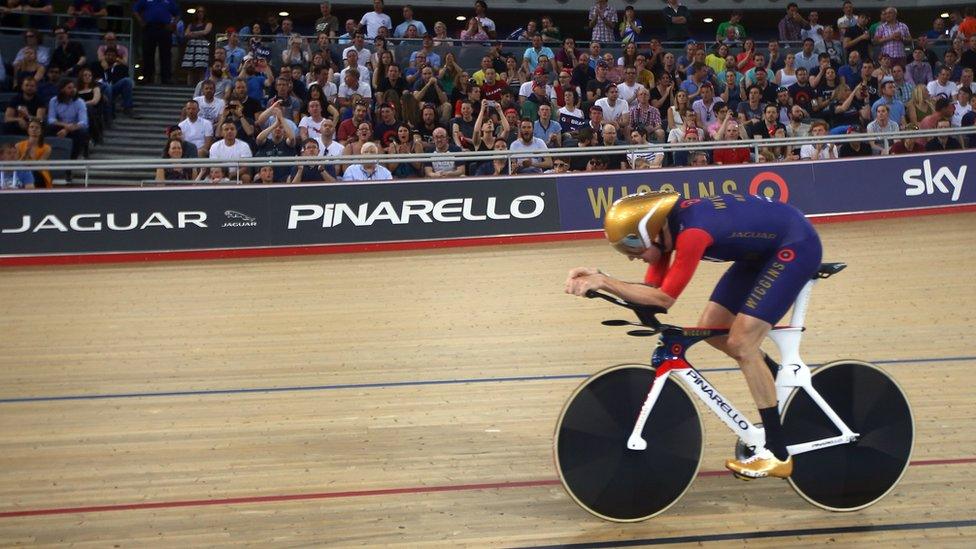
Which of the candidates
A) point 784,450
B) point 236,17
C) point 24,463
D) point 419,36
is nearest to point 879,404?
point 784,450

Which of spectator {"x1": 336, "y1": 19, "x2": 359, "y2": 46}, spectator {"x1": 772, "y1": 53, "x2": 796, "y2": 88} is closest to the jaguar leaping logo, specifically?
spectator {"x1": 336, "y1": 19, "x2": 359, "y2": 46}

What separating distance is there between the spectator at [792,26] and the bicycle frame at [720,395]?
A: 1246cm

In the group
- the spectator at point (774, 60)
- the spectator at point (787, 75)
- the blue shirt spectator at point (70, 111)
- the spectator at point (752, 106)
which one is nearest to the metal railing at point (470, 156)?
the spectator at point (752, 106)

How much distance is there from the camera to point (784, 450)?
3.96 m

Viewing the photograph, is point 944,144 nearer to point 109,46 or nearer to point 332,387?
point 332,387

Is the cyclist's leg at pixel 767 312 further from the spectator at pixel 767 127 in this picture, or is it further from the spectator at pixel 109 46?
the spectator at pixel 109 46

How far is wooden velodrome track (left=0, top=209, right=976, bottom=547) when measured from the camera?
13.6ft

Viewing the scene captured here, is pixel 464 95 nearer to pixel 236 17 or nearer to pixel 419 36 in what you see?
pixel 419 36

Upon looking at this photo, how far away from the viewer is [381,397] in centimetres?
592

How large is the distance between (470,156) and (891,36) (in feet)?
23.2

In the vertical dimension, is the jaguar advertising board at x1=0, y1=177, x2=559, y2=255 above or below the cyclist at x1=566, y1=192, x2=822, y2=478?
below

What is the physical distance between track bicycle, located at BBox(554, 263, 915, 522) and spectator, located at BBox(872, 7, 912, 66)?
11.6 metres

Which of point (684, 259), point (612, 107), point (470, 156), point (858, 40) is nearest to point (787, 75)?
point (858, 40)

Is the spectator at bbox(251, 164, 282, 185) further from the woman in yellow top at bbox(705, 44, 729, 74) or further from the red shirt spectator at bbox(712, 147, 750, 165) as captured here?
the woman in yellow top at bbox(705, 44, 729, 74)
